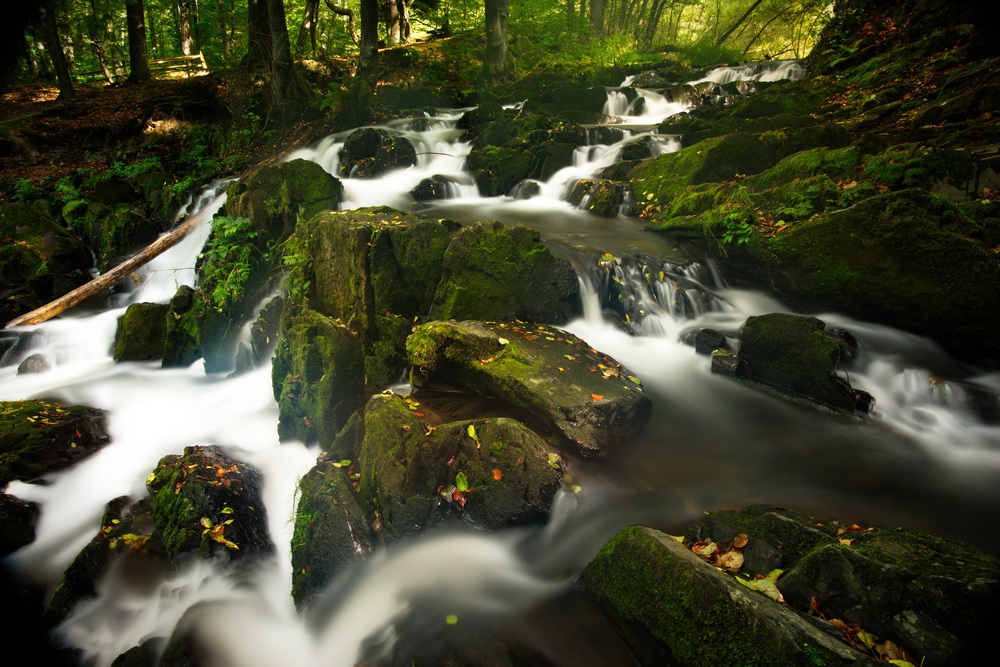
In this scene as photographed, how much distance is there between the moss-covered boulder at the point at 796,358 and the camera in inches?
222

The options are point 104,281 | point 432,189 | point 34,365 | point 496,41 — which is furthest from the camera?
point 496,41

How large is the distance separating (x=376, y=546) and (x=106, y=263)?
10.5 metres

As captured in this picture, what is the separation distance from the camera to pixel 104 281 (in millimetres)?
8258

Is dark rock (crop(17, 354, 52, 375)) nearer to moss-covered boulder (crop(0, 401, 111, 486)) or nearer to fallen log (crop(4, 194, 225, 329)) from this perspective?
fallen log (crop(4, 194, 225, 329))

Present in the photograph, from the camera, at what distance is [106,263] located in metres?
10.6

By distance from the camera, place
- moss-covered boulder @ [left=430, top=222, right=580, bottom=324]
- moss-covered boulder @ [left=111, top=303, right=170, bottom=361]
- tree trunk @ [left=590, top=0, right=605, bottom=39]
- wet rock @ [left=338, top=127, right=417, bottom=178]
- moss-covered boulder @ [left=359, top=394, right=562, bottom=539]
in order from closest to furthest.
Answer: moss-covered boulder @ [left=359, top=394, right=562, bottom=539], moss-covered boulder @ [left=430, top=222, right=580, bottom=324], moss-covered boulder @ [left=111, top=303, right=170, bottom=361], wet rock @ [left=338, top=127, right=417, bottom=178], tree trunk @ [left=590, top=0, right=605, bottom=39]

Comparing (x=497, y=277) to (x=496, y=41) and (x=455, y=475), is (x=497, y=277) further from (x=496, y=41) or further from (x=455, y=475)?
(x=496, y=41)

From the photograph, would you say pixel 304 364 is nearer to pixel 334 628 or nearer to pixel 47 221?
pixel 334 628

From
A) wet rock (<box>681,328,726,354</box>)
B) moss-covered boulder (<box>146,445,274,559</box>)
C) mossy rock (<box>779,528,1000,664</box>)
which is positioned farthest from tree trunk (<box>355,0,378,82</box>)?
mossy rock (<box>779,528,1000,664</box>)

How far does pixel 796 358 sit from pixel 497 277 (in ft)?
12.7

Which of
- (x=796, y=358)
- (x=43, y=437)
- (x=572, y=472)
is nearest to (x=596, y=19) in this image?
(x=796, y=358)

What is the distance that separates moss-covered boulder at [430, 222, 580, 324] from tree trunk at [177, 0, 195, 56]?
79.4ft

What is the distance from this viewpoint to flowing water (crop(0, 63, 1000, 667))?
366 cm

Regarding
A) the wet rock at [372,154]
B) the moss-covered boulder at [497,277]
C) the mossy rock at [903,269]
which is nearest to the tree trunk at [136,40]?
the wet rock at [372,154]
